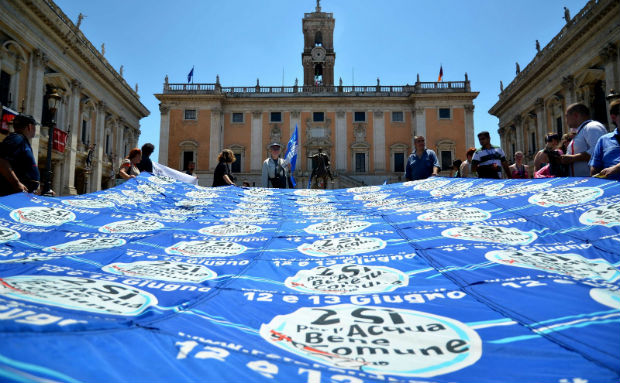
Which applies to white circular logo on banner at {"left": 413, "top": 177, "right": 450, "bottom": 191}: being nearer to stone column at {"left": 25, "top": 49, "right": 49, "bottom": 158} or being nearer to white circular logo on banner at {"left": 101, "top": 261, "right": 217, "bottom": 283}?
white circular logo on banner at {"left": 101, "top": 261, "right": 217, "bottom": 283}

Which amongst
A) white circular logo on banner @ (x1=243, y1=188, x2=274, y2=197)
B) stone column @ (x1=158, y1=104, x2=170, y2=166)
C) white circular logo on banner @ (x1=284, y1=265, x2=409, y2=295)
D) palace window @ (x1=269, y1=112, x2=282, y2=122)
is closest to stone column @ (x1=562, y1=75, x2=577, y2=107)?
palace window @ (x1=269, y1=112, x2=282, y2=122)

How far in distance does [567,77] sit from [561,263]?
25.9 meters

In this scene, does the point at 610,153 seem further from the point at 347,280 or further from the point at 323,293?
the point at 323,293

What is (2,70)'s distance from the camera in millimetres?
16469

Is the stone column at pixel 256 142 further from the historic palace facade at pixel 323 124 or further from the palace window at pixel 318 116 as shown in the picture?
the palace window at pixel 318 116

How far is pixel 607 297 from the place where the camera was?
1.91m

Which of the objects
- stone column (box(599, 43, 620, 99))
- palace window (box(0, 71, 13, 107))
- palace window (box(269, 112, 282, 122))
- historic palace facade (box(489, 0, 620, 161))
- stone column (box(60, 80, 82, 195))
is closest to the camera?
palace window (box(0, 71, 13, 107))

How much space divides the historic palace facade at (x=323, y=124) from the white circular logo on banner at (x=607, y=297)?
3164cm

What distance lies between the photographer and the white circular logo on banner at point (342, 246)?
3.24 metres

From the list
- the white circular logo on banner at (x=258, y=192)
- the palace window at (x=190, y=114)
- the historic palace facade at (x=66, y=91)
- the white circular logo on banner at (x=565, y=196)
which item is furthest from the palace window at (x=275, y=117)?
the white circular logo on banner at (x=565, y=196)

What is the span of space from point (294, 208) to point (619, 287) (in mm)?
4230

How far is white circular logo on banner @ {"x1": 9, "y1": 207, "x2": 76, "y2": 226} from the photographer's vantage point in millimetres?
3804

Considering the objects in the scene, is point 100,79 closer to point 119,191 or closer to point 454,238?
point 119,191

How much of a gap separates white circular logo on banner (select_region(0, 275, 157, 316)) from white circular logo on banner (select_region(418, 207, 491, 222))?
317 cm
